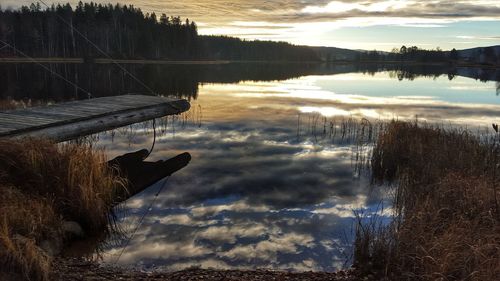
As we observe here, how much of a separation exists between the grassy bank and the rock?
5880 millimetres

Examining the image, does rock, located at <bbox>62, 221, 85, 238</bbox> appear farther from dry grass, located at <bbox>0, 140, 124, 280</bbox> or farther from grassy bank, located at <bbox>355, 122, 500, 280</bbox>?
grassy bank, located at <bbox>355, 122, 500, 280</bbox>

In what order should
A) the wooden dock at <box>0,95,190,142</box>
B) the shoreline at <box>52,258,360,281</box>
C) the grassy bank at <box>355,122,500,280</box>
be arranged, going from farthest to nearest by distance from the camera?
the wooden dock at <box>0,95,190,142</box>, the shoreline at <box>52,258,360,281</box>, the grassy bank at <box>355,122,500,280</box>

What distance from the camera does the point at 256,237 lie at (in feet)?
30.4

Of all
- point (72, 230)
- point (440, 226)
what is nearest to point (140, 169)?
point (72, 230)

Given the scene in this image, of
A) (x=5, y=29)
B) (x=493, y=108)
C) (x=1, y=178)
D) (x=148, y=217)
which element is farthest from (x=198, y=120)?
(x=5, y=29)

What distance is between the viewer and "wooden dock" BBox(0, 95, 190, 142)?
41.2ft

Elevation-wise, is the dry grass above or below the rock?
above

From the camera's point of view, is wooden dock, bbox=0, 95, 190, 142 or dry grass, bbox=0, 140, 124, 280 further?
wooden dock, bbox=0, 95, 190, 142

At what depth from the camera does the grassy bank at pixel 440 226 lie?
638 centimetres

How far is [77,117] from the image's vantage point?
14.8m

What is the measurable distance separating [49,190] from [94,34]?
12051 centimetres

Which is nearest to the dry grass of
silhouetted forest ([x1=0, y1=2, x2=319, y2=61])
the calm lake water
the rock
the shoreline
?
the rock

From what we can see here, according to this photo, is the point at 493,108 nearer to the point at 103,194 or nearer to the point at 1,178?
the point at 103,194

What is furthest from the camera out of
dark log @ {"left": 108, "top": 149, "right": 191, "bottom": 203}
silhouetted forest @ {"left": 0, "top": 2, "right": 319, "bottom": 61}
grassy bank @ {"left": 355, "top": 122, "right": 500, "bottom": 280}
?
silhouetted forest @ {"left": 0, "top": 2, "right": 319, "bottom": 61}
